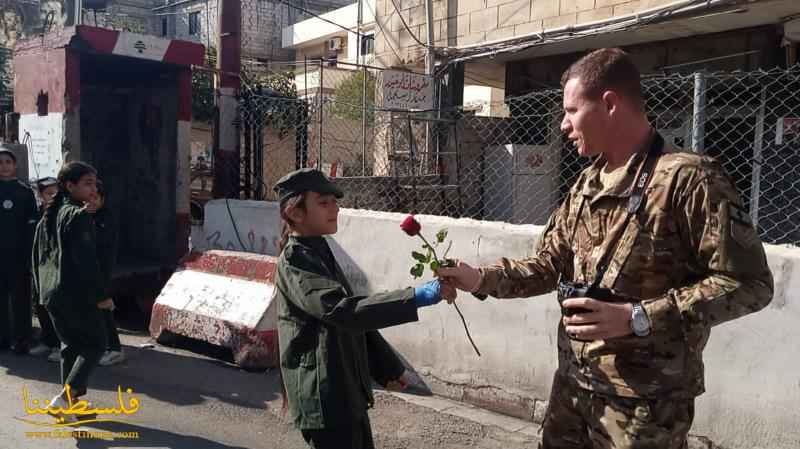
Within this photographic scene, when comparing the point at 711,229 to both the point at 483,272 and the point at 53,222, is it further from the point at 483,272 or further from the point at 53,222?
the point at 53,222

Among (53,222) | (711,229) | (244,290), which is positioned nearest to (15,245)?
(53,222)

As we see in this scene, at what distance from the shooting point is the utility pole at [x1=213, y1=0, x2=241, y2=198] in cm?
688

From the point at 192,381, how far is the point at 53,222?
153cm

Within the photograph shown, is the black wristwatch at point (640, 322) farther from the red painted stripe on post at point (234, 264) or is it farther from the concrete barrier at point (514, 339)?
the red painted stripe on post at point (234, 264)

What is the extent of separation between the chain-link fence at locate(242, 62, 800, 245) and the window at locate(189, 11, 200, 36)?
28.5 meters

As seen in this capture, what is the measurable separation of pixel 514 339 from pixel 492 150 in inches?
256

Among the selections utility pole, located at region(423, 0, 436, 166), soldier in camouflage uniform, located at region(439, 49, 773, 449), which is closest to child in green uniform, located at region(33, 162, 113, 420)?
soldier in camouflage uniform, located at region(439, 49, 773, 449)

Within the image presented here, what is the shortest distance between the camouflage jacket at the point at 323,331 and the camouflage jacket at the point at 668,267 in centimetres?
62

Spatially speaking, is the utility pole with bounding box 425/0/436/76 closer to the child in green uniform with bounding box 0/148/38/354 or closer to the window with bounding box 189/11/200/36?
the child in green uniform with bounding box 0/148/38/354

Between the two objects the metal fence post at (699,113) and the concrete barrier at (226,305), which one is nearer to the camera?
the metal fence post at (699,113)

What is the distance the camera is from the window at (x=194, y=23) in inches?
1502

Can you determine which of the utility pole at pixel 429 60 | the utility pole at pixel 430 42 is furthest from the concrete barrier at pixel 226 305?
the utility pole at pixel 430 42

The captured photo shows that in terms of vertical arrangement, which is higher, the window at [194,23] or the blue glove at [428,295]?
the window at [194,23]

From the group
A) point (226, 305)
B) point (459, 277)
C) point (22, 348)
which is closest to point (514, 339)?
point (459, 277)
